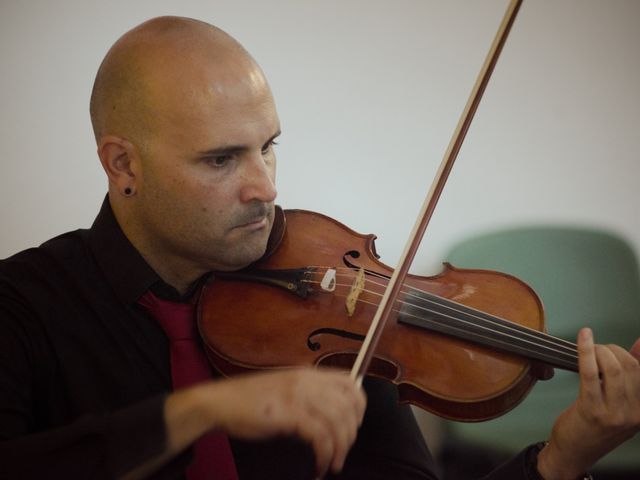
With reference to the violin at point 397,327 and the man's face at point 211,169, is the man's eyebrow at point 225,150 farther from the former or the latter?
the violin at point 397,327

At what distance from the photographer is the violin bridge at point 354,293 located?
935 mm

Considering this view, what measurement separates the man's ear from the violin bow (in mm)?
455

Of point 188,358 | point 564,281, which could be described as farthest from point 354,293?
point 564,281

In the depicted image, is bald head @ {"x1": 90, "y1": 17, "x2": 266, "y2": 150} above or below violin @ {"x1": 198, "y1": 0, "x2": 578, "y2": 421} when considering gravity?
above

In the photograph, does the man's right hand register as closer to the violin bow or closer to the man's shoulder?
the violin bow

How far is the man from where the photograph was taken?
0.84 metres

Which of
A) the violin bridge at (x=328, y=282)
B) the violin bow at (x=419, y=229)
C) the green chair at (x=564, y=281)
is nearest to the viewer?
the violin bow at (x=419, y=229)

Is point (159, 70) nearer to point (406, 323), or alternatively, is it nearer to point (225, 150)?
point (225, 150)

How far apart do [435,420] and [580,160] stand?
81 cm

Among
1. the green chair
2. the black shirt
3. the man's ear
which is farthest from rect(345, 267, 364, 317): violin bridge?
the green chair

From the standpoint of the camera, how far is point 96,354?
0.91 m

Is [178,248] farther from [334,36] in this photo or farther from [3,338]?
[334,36]

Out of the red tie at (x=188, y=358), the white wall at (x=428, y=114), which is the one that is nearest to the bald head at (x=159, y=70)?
the red tie at (x=188, y=358)

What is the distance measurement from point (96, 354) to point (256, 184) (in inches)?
14.5
